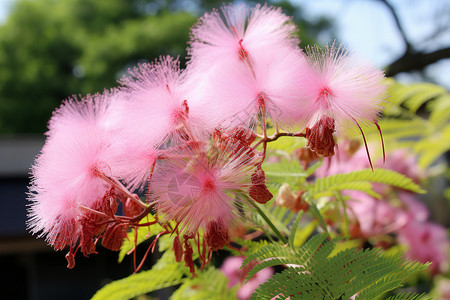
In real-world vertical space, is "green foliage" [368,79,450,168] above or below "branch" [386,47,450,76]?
below

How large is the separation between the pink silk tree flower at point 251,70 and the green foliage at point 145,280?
1.20 ft

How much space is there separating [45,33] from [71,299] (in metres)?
15.4

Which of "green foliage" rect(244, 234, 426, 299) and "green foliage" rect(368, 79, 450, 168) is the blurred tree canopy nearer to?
"green foliage" rect(368, 79, 450, 168)

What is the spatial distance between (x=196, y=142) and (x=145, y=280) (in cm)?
42

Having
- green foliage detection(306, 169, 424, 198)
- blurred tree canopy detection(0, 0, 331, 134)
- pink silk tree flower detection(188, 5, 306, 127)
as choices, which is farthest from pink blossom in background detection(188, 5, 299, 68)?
blurred tree canopy detection(0, 0, 331, 134)

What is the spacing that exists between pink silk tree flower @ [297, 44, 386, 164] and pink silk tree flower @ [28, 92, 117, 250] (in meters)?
0.26

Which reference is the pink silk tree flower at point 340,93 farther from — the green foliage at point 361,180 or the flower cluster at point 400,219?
the flower cluster at point 400,219

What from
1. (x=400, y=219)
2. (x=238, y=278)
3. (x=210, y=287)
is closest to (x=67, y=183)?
(x=210, y=287)

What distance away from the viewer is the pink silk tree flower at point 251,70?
558mm

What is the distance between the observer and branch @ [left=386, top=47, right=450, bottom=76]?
1.84 m

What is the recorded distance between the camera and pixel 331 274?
59 cm

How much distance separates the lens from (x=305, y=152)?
743mm

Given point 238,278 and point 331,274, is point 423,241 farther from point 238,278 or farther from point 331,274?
point 331,274

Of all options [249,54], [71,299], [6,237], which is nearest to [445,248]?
[249,54]
